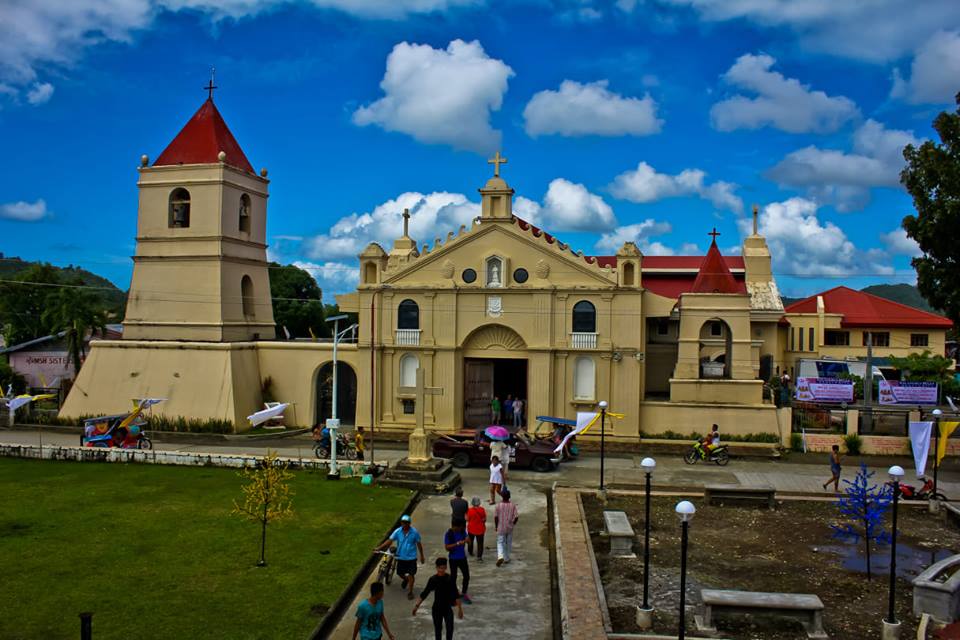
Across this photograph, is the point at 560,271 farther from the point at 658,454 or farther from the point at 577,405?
the point at 658,454

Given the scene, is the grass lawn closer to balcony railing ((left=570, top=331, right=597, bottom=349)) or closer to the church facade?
the church facade

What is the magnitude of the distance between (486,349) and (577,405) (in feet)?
14.6

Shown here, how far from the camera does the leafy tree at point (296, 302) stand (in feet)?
229

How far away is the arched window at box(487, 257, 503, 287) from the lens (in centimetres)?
3244

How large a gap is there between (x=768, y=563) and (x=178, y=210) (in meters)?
29.4

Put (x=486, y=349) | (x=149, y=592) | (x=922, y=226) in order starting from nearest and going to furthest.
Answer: (x=149, y=592) → (x=922, y=226) → (x=486, y=349)

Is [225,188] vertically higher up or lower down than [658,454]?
higher up

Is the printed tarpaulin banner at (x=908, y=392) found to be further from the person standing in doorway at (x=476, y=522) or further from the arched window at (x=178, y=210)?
the arched window at (x=178, y=210)

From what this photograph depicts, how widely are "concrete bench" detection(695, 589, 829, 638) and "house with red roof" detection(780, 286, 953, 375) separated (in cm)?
3279

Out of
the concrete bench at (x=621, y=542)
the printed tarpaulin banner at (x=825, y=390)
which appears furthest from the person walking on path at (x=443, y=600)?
the printed tarpaulin banner at (x=825, y=390)

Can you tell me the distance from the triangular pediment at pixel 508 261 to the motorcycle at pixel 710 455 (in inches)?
284

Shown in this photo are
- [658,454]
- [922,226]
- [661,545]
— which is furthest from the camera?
[658,454]

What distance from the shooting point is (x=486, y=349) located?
108 feet

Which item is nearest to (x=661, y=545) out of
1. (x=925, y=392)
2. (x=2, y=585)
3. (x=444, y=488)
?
(x=444, y=488)
